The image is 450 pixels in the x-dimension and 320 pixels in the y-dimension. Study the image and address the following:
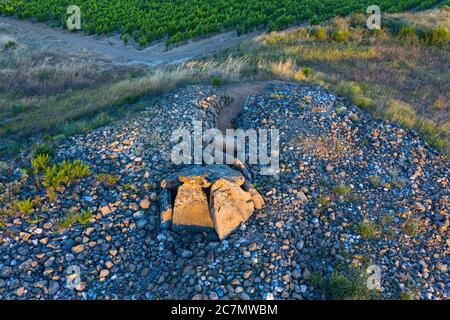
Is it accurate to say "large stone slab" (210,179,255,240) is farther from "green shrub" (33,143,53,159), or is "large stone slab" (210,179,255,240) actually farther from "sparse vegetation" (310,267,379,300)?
"green shrub" (33,143,53,159)

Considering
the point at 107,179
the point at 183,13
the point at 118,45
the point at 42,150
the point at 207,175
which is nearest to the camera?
the point at 207,175

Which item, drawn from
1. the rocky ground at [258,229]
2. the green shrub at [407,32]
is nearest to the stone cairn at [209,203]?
the rocky ground at [258,229]

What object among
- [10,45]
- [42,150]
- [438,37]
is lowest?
[42,150]

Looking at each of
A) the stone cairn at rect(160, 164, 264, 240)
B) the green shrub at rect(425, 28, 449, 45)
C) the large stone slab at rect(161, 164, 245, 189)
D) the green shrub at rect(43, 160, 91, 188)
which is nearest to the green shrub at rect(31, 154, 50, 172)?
the green shrub at rect(43, 160, 91, 188)

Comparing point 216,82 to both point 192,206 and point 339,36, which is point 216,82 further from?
point 339,36

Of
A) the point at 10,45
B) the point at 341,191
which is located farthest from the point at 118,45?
the point at 341,191
